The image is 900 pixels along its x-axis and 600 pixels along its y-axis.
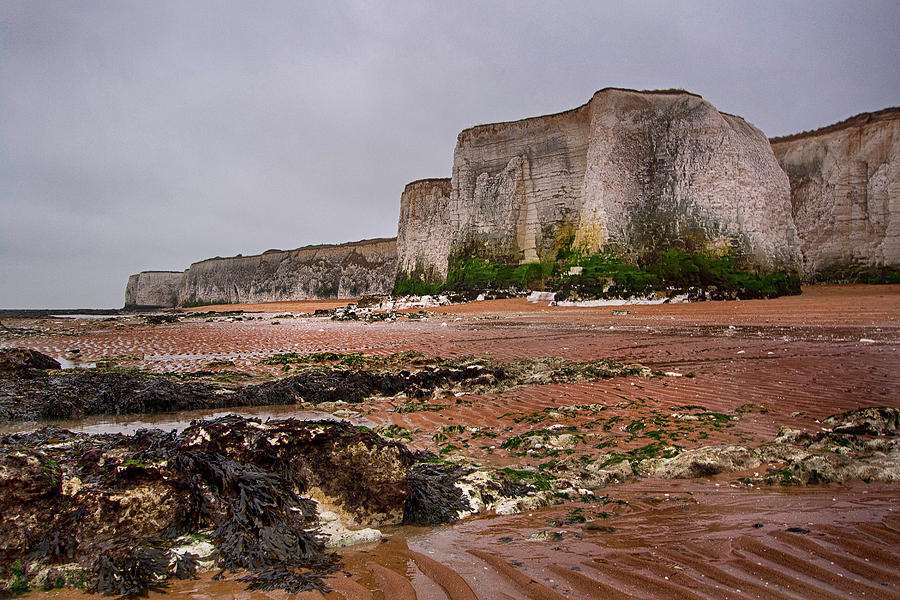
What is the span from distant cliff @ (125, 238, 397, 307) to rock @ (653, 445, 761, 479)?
214 feet

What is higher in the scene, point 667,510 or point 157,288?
point 157,288

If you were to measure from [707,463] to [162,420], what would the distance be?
220 inches

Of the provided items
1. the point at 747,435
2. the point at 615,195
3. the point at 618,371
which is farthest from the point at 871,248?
the point at 747,435

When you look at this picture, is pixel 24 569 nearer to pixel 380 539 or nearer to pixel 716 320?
pixel 380 539

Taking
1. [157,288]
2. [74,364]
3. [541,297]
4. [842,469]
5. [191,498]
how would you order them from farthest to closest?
[157,288] → [541,297] → [74,364] → [842,469] → [191,498]

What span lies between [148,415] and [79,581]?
175 inches

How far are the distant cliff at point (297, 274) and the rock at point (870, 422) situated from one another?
64.8 metres

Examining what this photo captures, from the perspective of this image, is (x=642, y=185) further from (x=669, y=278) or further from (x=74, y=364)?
(x=74, y=364)

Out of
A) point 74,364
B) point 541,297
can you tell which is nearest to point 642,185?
point 541,297

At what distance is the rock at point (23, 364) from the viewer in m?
8.36

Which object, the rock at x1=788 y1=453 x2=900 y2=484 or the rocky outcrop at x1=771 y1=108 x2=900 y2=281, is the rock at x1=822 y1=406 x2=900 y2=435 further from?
the rocky outcrop at x1=771 y1=108 x2=900 y2=281

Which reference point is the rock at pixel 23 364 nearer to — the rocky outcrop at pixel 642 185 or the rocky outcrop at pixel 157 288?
the rocky outcrop at pixel 642 185

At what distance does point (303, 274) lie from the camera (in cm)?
7438

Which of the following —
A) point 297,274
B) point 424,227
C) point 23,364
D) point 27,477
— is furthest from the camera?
point 297,274
